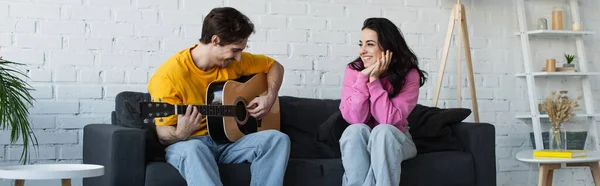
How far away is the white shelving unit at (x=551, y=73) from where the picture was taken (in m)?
4.50

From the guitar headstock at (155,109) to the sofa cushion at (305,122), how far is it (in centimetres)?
86

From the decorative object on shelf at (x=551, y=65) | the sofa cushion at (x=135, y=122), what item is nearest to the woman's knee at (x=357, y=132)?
the sofa cushion at (x=135, y=122)

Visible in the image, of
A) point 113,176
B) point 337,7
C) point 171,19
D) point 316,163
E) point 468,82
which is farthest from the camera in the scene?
point 468,82

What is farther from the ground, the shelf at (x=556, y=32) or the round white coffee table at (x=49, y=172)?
the shelf at (x=556, y=32)

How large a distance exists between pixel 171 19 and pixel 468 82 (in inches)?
68.1

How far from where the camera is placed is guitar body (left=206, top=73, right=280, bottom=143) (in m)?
3.07

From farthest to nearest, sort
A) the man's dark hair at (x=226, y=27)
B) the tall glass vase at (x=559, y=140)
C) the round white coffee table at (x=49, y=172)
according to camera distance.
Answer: the tall glass vase at (x=559, y=140)
the man's dark hair at (x=226, y=27)
the round white coffee table at (x=49, y=172)

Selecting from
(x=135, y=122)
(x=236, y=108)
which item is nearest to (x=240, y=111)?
(x=236, y=108)

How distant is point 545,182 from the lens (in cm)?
398

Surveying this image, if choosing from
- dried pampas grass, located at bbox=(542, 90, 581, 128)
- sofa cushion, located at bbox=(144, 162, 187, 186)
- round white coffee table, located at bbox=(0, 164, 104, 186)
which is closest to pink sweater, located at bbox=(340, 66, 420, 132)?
sofa cushion, located at bbox=(144, 162, 187, 186)

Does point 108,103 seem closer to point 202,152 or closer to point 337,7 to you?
point 202,152

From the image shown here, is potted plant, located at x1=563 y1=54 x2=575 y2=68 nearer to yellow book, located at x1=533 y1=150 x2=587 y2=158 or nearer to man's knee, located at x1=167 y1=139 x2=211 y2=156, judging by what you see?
yellow book, located at x1=533 y1=150 x2=587 y2=158

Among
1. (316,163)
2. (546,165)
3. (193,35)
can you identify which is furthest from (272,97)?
(546,165)

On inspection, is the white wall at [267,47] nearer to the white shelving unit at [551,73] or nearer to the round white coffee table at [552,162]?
the white shelving unit at [551,73]
